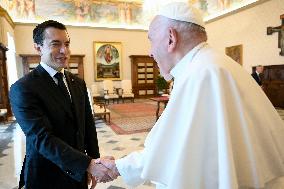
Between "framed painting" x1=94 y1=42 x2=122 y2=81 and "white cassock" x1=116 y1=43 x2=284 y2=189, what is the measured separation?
1439 cm

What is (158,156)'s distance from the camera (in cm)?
116

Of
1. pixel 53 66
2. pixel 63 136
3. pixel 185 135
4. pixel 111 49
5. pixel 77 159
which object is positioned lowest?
pixel 77 159

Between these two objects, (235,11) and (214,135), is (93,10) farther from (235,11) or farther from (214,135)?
(214,135)

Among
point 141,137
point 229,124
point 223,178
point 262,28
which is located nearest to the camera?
point 223,178

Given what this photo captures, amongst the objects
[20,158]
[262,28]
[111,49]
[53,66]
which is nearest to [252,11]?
[262,28]

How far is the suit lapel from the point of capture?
1.71m

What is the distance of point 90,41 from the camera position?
49.4 ft

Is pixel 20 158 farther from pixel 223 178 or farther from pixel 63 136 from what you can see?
pixel 223 178

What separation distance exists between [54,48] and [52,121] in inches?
20.2

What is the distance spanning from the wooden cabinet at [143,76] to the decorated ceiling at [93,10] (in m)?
2.20

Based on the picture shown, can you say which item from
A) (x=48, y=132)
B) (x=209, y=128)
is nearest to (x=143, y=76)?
(x=48, y=132)

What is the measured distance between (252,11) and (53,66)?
11.9 meters

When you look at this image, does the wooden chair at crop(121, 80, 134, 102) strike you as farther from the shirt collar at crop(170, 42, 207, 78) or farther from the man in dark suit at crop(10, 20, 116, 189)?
the shirt collar at crop(170, 42, 207, 78)

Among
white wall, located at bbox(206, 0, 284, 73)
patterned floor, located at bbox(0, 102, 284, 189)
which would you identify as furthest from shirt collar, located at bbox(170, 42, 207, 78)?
white wall, located at bbox(206, 0, 284, 73)
